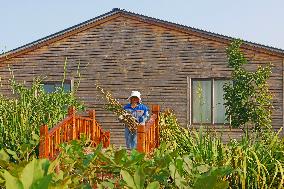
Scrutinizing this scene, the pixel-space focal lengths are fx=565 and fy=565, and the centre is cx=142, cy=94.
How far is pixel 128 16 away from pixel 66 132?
10.3 metres

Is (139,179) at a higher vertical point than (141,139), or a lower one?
higher

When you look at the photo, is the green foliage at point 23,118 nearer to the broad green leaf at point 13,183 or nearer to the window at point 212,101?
the broad green leaf at point 13,183

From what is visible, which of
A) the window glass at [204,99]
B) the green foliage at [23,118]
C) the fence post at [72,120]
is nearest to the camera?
the green foliage at [23,118]

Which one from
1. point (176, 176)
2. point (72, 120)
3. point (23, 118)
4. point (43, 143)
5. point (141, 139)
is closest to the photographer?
point (176, 176)

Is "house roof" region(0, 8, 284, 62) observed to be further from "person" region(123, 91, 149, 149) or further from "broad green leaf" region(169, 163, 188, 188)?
"broad green leaf" region(169, 163, 188, 188)

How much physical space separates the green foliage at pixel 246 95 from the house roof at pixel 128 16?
0.75 meters

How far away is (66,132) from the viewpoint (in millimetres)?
10227

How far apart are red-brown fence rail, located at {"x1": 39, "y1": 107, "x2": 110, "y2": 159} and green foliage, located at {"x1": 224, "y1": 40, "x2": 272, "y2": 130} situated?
5.08 m

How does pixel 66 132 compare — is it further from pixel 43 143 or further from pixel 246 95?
pixel 246 95

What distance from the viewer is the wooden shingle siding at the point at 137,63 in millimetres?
19016

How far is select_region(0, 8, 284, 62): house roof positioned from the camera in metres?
18.8

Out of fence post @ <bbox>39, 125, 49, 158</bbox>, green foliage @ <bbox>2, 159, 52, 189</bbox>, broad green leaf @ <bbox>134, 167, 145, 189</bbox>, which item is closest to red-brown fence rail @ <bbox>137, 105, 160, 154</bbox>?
fence post @ <bbox>39, 125, 49, 158</bbox>

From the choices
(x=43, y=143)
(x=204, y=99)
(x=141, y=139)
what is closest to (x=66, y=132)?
(x=43, y=143)

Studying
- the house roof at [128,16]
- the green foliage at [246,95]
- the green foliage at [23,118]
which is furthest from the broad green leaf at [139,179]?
the house roof at [128,16]
